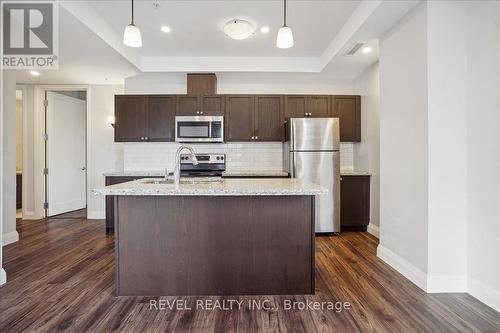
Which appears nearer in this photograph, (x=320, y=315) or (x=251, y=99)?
(x=320, y=315)

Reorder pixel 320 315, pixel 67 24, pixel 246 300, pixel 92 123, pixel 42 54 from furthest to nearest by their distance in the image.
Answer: pixel 92 123 → pixel 42 54 → pixel 67 24 → pixel 246 300 → pixel 320 315

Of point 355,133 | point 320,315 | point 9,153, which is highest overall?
point 355,133

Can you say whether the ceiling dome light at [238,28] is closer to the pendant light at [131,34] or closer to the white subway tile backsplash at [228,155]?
the pendant light at [131,34]

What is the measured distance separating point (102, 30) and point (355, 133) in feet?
12.7

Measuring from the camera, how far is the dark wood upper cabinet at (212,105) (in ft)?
14.8

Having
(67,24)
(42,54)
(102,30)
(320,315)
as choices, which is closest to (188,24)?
(102,30)

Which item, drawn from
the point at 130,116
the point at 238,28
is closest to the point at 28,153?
the point at 130,116

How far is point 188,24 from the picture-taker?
10.8 ft

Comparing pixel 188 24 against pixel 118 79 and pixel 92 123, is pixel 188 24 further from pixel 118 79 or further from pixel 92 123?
pixel 92 123

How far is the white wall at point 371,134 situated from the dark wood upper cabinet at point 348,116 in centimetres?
8

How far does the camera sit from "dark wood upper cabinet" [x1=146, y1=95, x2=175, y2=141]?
177 inches

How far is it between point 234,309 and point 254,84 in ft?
12.4

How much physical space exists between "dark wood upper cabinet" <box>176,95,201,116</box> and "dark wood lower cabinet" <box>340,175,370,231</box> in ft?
8.49

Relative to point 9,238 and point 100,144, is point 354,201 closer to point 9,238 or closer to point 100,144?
point 100,144
